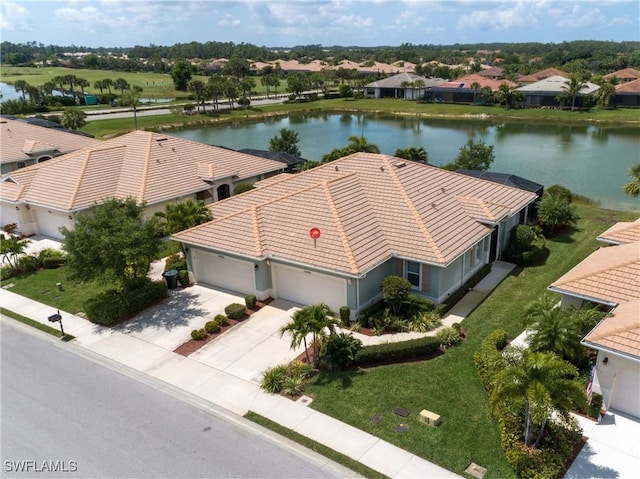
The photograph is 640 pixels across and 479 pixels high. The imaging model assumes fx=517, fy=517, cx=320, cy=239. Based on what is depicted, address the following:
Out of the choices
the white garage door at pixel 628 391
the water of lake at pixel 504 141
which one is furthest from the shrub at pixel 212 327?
the water of lake at pixel 504 141

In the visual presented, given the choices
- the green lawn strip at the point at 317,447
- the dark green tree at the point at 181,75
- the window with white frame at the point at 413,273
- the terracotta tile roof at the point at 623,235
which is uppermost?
the dark green tree at the point at 181,75

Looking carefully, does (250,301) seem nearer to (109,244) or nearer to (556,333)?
(109,244)

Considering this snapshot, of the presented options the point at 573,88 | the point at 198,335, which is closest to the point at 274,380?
the point at 198,335

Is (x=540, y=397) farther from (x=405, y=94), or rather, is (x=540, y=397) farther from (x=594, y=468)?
(x=405, y=94)

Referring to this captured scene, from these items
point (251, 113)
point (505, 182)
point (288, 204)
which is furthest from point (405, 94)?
point (288, 204)

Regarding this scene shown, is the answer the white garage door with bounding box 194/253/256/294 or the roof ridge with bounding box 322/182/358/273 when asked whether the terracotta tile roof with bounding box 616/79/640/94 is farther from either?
the white garage door with bounding box 194/253/256/294

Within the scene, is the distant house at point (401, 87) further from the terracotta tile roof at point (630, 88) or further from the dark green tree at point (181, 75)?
the dark green tree at point (181, 75)

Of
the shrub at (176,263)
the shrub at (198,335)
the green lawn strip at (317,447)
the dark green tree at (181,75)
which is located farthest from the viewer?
the dark green tree at (181,75)

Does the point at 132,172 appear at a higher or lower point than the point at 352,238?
higher
